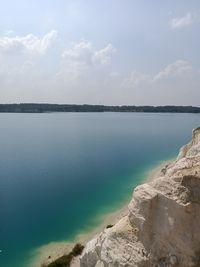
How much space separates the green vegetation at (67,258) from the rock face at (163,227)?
401 inches

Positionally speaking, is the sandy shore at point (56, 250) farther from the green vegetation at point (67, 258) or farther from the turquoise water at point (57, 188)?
the turquoise water at point (57, 188)

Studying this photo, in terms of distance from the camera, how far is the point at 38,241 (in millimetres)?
29328

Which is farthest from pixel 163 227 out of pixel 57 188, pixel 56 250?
pixel 57 188

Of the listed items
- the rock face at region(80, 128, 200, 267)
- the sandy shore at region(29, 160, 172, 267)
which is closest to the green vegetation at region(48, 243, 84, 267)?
the sandy shore at region(29, 160, 172, 267)

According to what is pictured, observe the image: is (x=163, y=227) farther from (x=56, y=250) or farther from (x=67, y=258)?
(x=56, y=250)

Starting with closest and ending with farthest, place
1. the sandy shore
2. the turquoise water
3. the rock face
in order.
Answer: the rock face, the sandy shore, the turquoise water

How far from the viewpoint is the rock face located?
504 inches

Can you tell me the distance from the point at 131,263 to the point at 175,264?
158 centimetres

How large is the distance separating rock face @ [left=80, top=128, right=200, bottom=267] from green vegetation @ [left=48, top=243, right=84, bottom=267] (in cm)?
1018

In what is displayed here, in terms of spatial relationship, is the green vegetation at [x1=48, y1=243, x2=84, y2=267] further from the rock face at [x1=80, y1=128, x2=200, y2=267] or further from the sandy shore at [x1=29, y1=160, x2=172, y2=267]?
the rock face at [x1=80, y1=128, x2=200, y2=267]

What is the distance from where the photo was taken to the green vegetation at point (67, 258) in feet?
77.5

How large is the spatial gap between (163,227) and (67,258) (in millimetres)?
13411

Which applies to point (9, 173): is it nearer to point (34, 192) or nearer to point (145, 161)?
point (34, 192)

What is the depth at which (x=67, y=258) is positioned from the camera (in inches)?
971
